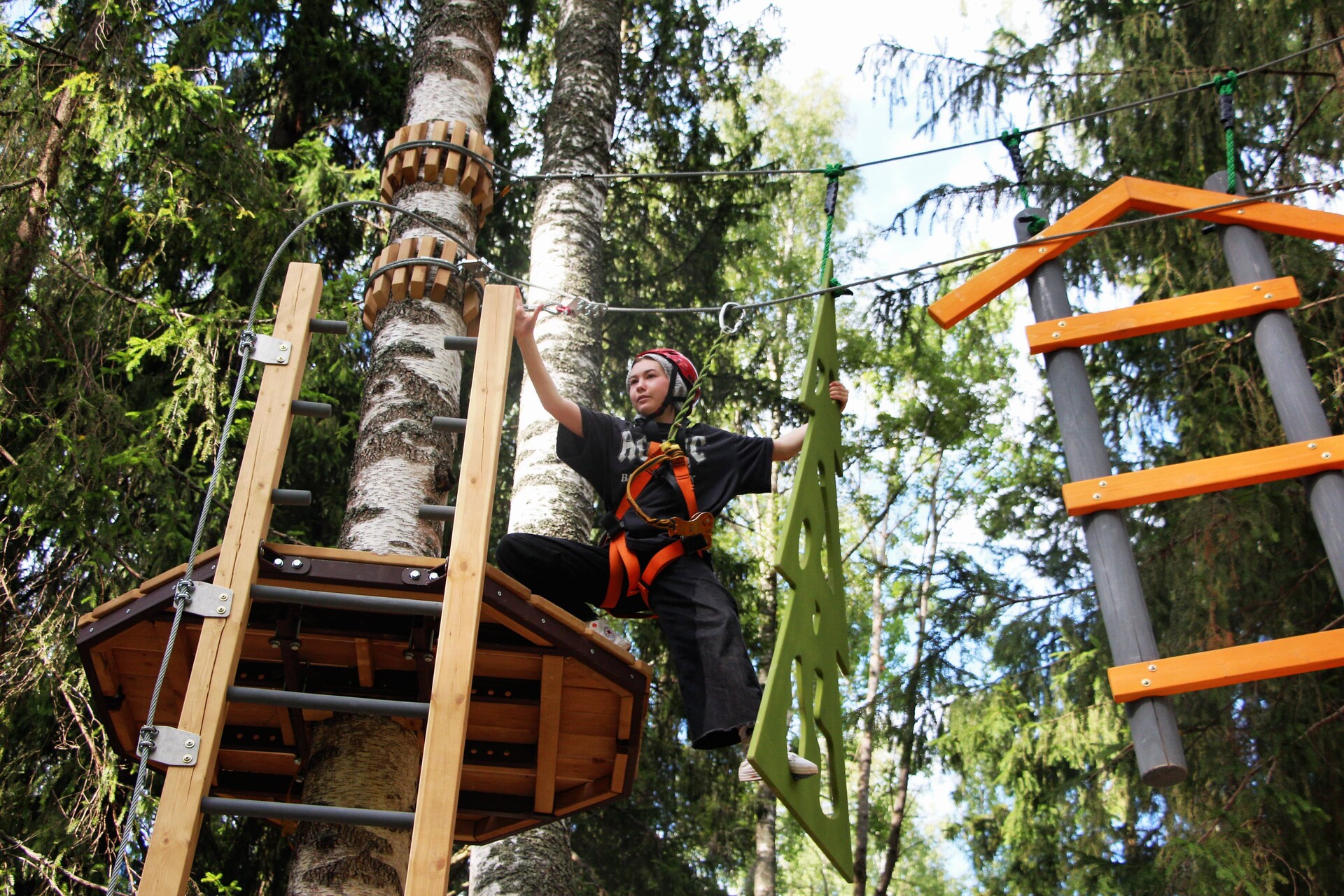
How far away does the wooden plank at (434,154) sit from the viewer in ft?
14.2

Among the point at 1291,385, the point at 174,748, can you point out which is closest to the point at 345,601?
the point at 174,748

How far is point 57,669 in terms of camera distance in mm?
5484

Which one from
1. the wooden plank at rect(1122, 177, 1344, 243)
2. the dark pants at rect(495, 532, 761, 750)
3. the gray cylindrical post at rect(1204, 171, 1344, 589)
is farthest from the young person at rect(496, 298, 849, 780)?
the wooden plank at rect(1122, 177, 1344, 243)

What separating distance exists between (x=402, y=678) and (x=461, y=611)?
908mm

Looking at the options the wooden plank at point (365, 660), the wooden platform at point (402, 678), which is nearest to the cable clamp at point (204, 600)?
the wooden platform at point (402, 678)

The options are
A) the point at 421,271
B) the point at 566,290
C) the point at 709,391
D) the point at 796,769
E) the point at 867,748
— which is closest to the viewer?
the point at 796,769

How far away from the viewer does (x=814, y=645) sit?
346 cm

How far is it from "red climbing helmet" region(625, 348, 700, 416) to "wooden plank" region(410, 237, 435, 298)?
79 centimetres

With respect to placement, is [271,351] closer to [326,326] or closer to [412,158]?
[326,326]

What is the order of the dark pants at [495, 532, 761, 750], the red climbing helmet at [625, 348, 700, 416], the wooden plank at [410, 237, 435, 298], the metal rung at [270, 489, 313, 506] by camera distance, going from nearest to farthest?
the metal rung at [270, 489, 313, 506]
the dark pants at [495, 532, 761, 750]
the wooden plank at [410, 237, 435, 298]
the red climbing helmet at [625, 348, 700, 416]

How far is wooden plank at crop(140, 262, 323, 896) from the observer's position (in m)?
2.41

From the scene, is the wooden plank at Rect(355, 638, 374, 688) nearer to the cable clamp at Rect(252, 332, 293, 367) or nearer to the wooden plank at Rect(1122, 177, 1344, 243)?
the cable clamp at Rect(252, 332, 293, 367)

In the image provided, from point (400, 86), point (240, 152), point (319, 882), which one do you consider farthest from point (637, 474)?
point (400, 86)

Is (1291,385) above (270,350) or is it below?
above
